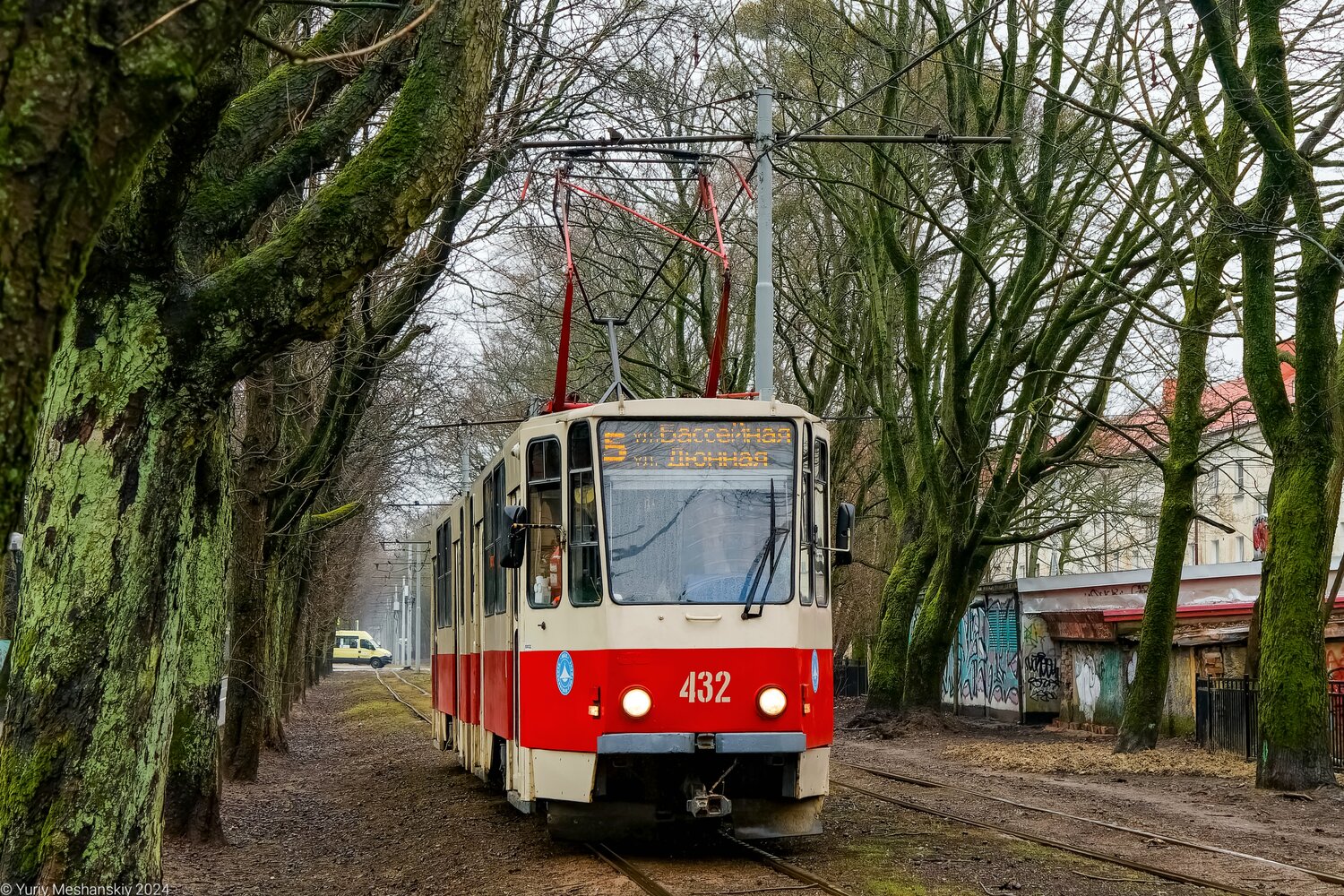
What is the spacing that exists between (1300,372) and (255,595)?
11.9 meters

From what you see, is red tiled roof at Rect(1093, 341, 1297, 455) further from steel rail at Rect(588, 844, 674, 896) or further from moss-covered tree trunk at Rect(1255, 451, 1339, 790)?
steel rail at Rect(588, 844, 674, 896)

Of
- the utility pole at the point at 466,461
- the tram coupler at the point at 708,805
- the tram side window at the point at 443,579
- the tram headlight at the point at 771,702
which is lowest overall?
the tram coupler at the point at 708,805

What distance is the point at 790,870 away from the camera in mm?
10141

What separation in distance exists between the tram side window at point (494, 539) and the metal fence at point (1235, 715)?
398 inches

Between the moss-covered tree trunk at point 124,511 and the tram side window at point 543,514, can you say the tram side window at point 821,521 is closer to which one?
the tram side window at point 543,514

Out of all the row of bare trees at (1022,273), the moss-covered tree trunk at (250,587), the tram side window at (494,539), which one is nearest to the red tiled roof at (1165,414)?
the row of bare trees at (1022,273)

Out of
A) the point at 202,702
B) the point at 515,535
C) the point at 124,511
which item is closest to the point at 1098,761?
the point at 515,535

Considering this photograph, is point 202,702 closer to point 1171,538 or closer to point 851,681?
point 1171,538

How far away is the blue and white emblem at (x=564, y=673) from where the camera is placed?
10.6 m

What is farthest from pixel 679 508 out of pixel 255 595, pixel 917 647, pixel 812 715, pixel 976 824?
pixel 917 647

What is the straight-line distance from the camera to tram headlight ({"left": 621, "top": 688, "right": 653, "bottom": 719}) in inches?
404

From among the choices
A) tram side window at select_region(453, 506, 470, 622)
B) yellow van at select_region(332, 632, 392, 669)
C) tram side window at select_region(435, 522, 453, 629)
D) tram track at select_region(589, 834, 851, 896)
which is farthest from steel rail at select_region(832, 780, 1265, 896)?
yellow van at select_region(332, 632, 392, 669)

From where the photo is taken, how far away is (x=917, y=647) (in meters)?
26.0

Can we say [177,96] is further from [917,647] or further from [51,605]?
[917,647]
